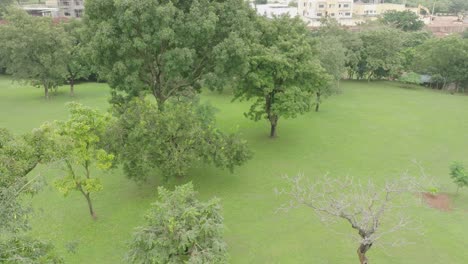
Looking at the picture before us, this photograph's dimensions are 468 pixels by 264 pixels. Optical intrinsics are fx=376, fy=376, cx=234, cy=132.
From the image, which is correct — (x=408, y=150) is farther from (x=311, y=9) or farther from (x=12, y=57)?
(x=311, y=9)

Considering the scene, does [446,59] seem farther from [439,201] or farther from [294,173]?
[294,173]

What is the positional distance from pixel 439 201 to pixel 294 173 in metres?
5.70

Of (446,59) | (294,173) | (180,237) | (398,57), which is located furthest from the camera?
(398,57)

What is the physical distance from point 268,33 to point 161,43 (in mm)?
6311

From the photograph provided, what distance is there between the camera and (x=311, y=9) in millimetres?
70062

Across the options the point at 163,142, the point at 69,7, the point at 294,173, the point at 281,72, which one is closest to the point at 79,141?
the point at 163,142

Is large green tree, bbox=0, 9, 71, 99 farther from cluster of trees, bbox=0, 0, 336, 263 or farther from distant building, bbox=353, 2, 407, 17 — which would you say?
distant building, bbox=353, 2, 407, 17

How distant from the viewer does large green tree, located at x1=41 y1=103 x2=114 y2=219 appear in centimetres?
1082

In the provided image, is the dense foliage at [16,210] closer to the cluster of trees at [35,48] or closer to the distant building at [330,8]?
the cluster of trees at [35,48]

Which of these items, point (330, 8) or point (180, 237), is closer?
point (180, 237)

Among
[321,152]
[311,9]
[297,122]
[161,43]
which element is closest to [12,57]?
[161,43]

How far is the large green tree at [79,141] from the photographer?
426 inches

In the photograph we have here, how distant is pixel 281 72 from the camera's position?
17609 millimetres

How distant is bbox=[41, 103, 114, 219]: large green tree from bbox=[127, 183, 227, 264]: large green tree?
9.91 feet
